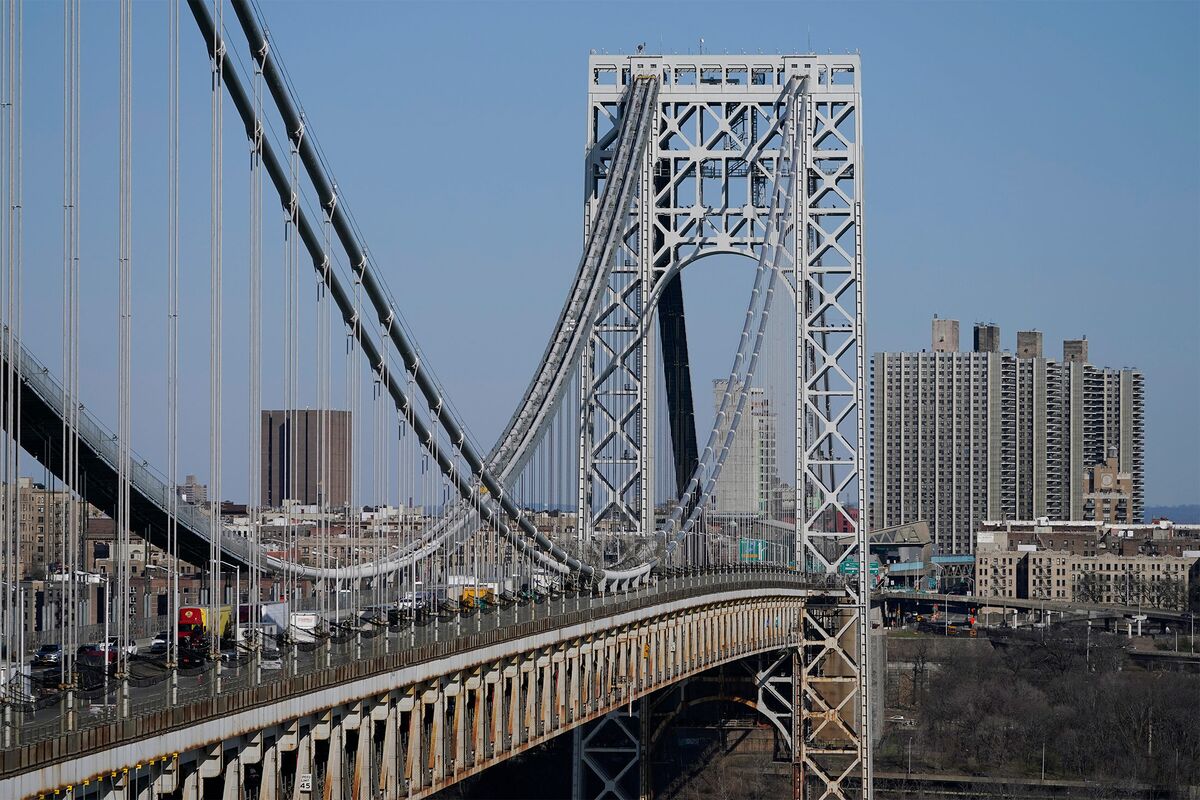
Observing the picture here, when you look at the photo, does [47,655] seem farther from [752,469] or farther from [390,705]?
[752,469]

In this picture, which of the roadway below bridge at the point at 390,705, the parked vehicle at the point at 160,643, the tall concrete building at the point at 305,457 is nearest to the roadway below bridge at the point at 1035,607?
the tall concrete building at the point at 305,457

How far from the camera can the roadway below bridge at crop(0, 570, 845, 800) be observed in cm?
1784

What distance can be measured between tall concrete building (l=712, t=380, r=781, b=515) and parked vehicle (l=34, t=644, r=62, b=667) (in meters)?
29.9

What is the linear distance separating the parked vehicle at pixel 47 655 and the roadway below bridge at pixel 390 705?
6.91 ft

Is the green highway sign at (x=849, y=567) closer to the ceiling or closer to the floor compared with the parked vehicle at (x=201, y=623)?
closer to the floor

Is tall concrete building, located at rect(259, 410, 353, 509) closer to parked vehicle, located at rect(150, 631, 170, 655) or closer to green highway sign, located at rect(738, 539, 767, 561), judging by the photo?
parked vehicle, located at rect(150, 631, 170, 655)

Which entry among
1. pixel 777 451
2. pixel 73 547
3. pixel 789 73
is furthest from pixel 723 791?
pixel 73 547

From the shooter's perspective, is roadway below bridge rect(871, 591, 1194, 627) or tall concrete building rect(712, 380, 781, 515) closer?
tall concrete building rect(712, 380, 781, 515)

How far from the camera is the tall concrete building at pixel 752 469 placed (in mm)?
55406

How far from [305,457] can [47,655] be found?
527 inches

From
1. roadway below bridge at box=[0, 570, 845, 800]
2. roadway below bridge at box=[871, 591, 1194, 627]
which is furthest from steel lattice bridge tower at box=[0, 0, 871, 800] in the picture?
roadway below bridge at box=[871, 591, 1194, 627]

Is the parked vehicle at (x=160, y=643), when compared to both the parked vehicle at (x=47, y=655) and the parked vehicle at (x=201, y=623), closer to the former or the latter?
the parked vehicle at (x=201, y=623)

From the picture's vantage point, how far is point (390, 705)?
25516mm

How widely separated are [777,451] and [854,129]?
8.32 metres
